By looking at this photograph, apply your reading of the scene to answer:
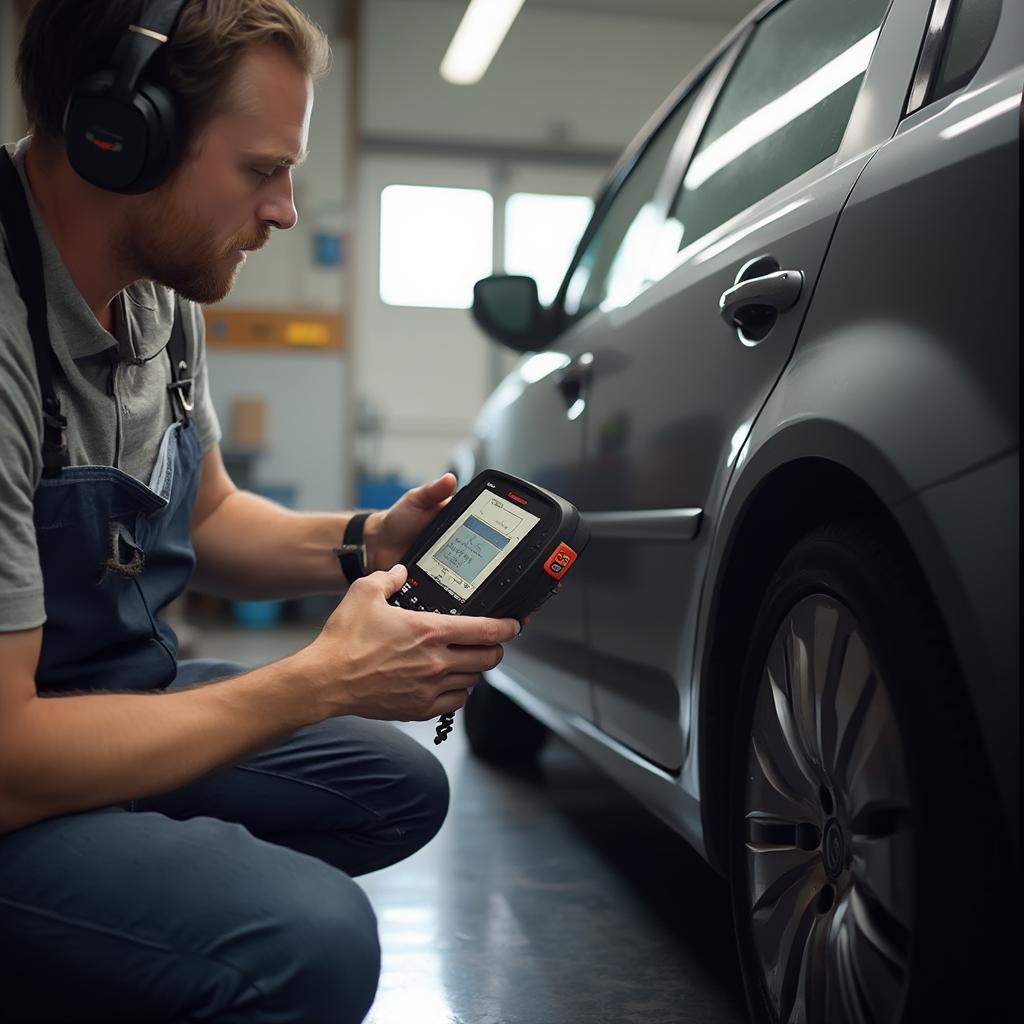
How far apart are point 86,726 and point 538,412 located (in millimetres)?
1272

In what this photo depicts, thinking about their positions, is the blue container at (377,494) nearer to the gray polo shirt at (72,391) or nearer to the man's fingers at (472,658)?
the gray polo shirt at (72,391)

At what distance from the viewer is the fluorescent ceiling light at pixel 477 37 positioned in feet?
20.0

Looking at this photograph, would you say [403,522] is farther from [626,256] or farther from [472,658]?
[626,256]

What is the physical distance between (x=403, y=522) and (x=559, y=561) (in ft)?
1.13

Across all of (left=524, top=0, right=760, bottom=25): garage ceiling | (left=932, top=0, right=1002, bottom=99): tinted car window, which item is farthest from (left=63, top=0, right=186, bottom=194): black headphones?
(left=524, top=0, right=760, bottom=25): garage ceiling

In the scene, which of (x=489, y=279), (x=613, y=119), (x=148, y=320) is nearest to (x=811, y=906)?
(x=148, y=320)

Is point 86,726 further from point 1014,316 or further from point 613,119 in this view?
point 613,119

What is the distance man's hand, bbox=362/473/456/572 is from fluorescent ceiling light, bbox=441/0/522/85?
527 centimetres

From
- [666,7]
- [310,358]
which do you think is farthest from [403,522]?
[666,7]

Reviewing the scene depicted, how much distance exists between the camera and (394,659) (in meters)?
1.03

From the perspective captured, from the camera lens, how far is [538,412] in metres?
2.12

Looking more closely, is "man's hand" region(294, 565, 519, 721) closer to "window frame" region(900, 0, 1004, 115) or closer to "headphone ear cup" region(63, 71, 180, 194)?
"headphone ear cup" region(63, 71, 180, 194)

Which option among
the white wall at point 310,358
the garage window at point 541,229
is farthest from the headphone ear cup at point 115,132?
the garage window at point 541,229

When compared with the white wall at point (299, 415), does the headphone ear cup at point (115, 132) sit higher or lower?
higher
